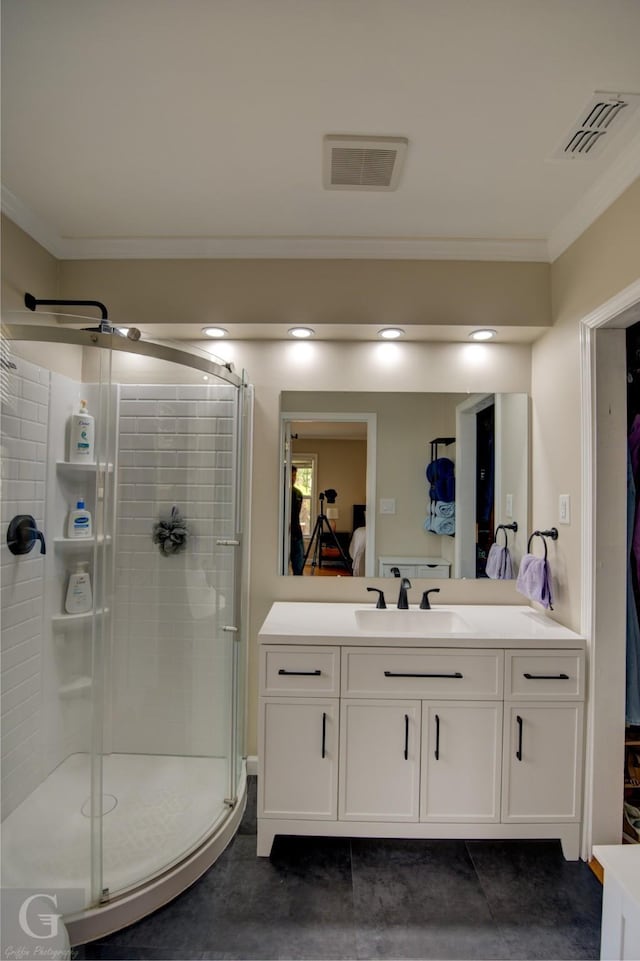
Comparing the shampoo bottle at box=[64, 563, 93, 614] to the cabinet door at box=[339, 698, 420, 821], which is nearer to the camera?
the shampoo bottle at box=[64, 563, 93, 614]

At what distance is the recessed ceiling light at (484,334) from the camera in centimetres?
225

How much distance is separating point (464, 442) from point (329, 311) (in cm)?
95

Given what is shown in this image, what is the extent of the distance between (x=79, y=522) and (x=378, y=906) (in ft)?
5.58

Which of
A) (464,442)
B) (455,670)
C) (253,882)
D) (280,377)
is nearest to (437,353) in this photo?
(464,442)

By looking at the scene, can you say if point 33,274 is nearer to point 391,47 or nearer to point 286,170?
point 286,170

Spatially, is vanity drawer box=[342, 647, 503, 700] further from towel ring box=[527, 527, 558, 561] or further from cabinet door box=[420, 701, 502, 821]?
towel ring box=[527, 527, 558, 561]

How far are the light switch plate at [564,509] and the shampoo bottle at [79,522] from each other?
1.94m

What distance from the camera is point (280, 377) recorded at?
7.95 feet

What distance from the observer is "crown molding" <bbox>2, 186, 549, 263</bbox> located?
217cm

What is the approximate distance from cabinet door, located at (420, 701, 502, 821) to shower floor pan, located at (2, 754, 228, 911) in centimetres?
88

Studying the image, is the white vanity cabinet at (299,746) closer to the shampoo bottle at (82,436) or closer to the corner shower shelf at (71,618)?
the corner shower shelf at (71,618)

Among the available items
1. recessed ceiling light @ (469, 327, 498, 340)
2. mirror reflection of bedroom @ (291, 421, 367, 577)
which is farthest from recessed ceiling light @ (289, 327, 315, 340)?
recessed ceiling light @ (469, 327, 498, 340)

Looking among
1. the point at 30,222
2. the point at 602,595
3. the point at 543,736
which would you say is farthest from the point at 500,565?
the point at 30,222

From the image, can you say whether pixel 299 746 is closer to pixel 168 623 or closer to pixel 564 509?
pixel 168 623
